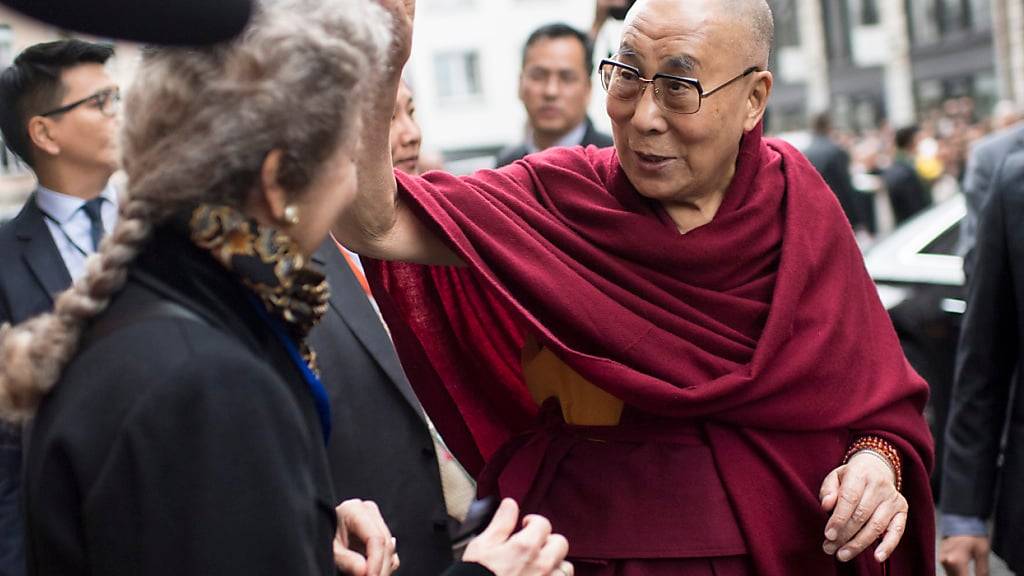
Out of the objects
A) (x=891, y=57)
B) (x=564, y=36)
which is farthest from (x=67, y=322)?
(x=891, y=57)

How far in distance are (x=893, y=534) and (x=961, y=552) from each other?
69 centimetres

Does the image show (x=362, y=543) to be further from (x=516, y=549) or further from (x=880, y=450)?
(x=880, y=450)

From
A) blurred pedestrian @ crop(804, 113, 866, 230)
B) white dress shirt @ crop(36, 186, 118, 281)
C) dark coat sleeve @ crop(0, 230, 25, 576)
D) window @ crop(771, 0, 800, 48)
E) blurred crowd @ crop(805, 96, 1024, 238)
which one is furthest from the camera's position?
window @ crop(771, 0, 800, 48)

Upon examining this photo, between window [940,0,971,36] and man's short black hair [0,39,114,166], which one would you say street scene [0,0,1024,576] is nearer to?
man's short black hair [0,39,114,166]

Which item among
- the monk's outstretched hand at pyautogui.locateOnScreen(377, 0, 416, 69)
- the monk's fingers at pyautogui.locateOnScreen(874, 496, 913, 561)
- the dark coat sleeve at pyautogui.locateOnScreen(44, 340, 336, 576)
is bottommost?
the monk's fingers at pyautogui.locateOnScreen(874, 496, 913, 561)

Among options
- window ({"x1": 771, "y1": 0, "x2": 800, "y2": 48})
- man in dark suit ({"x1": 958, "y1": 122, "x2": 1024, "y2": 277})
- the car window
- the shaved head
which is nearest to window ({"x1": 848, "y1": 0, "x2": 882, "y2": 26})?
window ({"x1": 771, "y1": 0, "x2": 800, "y2": 48})

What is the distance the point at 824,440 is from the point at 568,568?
82 cm

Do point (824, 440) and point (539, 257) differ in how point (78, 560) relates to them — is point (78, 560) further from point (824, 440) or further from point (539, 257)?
point (824, 440)

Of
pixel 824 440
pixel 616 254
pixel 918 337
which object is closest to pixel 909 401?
pixel 824 440

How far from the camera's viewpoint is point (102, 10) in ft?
5.12

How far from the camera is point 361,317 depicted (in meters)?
3.31

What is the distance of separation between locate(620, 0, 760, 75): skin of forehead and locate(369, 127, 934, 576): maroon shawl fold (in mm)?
247

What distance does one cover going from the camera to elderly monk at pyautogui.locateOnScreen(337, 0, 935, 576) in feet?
8.30

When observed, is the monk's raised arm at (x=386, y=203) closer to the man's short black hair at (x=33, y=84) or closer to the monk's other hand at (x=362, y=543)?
the monk's other hand at (x=362, y=543)
